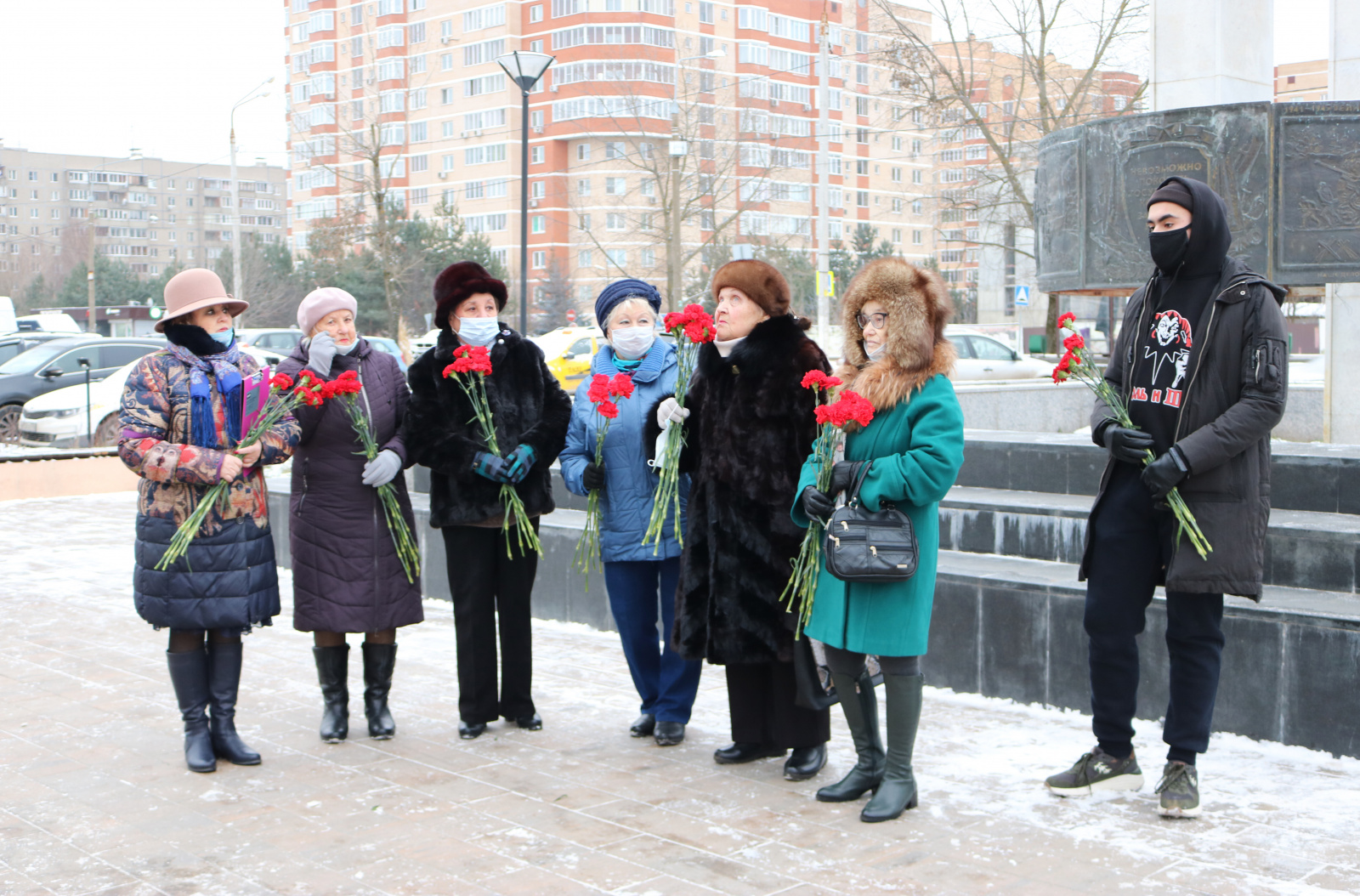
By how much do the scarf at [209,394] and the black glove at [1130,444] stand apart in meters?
3.20

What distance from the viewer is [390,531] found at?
540cm

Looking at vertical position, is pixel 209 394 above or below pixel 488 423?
above

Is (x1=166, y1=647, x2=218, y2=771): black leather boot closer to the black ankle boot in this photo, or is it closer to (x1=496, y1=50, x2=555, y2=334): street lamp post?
the black ankle boot

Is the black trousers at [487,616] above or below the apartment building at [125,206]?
below

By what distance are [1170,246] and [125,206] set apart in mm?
135477

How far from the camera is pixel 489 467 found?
525 centimetres

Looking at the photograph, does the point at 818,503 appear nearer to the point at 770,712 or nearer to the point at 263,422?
the point at 770,712

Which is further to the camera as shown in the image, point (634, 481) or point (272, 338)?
point (272, 338)

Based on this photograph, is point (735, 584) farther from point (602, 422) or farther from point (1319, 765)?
point (1319, 765)

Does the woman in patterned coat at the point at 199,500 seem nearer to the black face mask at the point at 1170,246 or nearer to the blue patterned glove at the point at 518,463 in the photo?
the blue patterned glove at the point at 518,463

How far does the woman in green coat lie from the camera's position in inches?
164

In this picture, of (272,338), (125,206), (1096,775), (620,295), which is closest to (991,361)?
(272,338)

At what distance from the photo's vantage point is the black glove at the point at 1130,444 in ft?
13.8

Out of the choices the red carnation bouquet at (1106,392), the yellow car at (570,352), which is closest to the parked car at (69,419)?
the yellow car at (570,352)
